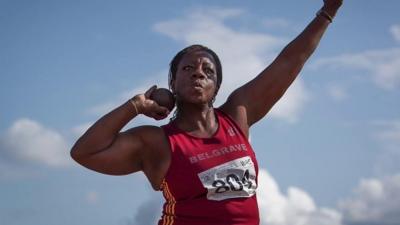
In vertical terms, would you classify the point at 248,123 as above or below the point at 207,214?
above

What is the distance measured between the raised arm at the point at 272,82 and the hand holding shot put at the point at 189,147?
14mm

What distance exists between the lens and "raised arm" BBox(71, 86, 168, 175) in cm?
479

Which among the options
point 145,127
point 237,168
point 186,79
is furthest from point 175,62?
point 237,168

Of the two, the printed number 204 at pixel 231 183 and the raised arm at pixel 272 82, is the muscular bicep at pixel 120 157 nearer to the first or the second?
the printed number 204 at pixel 231 183

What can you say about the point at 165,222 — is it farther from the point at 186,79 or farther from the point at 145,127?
the point at 186,79

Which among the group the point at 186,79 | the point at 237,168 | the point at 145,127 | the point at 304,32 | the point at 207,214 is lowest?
the point at 207,214

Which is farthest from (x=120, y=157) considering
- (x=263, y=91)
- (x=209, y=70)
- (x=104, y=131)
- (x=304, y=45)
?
(x=304, y=45)

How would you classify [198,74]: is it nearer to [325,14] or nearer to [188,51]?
[188,51]

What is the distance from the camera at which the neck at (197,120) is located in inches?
206

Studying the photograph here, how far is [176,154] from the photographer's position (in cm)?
493

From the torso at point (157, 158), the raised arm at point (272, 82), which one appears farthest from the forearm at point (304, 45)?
the torso at point (157, 158)

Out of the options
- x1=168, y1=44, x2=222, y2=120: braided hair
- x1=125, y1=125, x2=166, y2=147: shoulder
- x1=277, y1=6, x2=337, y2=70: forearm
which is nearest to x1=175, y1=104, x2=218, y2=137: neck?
x1=168, y1=44, x2=222, y2=120: braided hair

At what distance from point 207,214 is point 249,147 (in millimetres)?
688

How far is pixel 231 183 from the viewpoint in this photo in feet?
15.9
